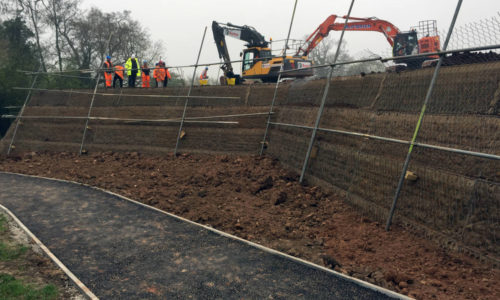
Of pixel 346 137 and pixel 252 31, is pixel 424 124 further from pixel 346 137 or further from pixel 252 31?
pixel 252 31

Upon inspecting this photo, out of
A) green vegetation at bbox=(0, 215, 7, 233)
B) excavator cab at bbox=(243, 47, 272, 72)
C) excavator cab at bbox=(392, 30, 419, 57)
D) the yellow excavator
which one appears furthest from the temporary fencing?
excavator cab at bbox=(392, 30, 419, 57)

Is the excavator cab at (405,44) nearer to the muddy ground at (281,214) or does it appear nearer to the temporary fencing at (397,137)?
the temporary fencing at (397,137)

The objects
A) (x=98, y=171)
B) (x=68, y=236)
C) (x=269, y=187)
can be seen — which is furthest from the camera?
(x=98, y=171)

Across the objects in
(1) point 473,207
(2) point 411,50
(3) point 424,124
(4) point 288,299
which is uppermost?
(2) point 411,50

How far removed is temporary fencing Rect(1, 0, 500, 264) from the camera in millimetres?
4094

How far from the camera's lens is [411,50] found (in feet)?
44.4

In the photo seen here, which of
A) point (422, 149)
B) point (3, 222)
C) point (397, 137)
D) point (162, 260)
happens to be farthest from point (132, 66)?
point (422, 149)

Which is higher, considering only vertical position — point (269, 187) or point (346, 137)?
point (346, 137)

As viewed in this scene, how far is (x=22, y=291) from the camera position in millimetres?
3766

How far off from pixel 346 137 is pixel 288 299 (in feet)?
12.7

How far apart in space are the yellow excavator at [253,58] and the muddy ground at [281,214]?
6.12 metres

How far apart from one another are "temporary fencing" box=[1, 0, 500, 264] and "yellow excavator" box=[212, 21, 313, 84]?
13.9 feet

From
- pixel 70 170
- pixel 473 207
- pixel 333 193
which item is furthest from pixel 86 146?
pixel 473 207

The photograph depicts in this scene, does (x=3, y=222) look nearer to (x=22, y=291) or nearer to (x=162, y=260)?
(x=22, y=291)
